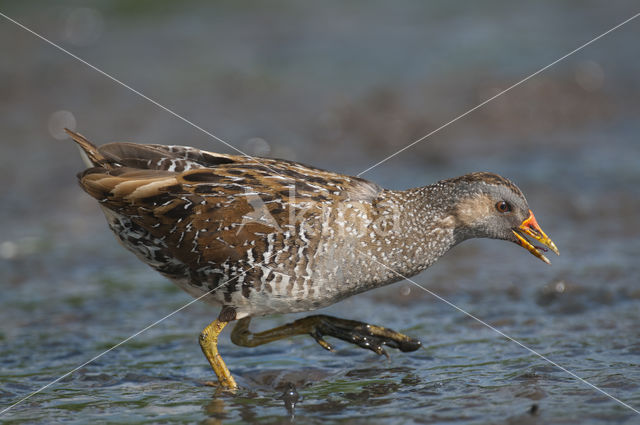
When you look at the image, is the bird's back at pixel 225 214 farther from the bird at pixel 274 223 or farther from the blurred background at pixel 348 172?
the blurred background at pixel 348 172

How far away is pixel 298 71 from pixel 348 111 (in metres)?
1.84

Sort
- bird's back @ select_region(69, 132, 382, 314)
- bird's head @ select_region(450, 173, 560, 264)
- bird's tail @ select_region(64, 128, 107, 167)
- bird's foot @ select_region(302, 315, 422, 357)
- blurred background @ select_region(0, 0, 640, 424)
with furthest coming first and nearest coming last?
1. bird's foot @ select_region(302, 315, 422, 357)
2. bird's tail @ select_region(64, 128, 107, 167)
3. bird's head @ select_region(450, 173, 560, 264)
4. blurred background @ select_region(0, 0, 640, 424)
5. bird's back @ select_region(69, 132, 382, 314)

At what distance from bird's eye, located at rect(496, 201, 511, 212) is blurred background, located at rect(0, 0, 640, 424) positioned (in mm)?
1122

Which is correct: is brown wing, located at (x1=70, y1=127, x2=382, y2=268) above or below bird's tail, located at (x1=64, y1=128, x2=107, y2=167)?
below

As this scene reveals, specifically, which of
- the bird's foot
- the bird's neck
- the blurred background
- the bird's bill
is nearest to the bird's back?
the bird's neck

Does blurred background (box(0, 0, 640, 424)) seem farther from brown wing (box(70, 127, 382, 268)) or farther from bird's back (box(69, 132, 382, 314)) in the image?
brown wing (box(70, 127, 382, 268))

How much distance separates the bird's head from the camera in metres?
5.93

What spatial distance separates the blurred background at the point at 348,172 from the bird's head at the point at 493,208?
3.18 feet

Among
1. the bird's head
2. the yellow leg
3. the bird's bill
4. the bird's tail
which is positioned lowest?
the yellow leg

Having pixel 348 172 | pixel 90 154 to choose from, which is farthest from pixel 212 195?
pixel 348 172

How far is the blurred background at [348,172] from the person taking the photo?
19.1 ft

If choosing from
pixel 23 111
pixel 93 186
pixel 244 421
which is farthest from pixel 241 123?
pixel 244 421

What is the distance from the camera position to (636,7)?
55.7 feet

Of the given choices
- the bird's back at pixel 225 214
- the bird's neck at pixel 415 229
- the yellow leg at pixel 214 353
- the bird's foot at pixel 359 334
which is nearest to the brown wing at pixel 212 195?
the bird's back at pixel 225 214
